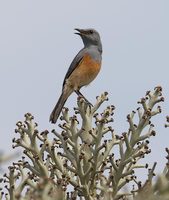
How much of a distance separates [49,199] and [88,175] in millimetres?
5300

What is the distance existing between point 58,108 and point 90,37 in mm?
2256

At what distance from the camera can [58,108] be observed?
539 inches

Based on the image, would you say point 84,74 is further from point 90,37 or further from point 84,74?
point 90,37

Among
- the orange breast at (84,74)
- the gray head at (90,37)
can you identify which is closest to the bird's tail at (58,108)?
the orange breast at (84,74)

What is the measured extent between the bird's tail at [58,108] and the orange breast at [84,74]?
1.09 feet

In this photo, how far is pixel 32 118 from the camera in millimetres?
9023

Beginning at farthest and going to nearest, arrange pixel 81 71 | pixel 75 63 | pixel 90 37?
1. pixel 90 37
2. pixel 75 63
3. pixel 81 71

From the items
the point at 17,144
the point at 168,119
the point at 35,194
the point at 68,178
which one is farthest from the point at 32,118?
the point at 35,194

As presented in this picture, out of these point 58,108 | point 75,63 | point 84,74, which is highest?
point 75,63

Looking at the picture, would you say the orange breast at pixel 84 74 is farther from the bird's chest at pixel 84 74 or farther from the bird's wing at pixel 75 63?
the bird's wing at pixel 75 63

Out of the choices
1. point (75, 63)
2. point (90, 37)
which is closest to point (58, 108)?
point (75, 63)

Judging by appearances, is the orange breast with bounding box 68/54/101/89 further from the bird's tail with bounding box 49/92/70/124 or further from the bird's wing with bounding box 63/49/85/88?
the bird's tail with bounding box 49/92/70/124

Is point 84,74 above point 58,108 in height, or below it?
above

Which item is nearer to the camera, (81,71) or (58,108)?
(58,108)
